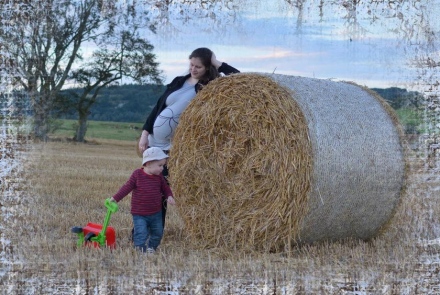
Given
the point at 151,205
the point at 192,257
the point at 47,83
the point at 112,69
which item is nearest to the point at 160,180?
the point at 151,205

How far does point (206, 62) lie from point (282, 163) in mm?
1207

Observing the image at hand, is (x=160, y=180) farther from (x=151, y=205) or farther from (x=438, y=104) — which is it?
(x=438, y=104)

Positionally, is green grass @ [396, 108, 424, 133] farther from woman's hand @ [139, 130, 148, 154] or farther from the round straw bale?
woman's hand @ [139, 130, 148, 154]

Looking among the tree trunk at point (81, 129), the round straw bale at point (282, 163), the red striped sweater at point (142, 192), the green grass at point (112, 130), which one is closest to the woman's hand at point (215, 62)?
the round straw bale at point (282, 163)

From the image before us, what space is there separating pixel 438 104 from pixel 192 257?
2.54m

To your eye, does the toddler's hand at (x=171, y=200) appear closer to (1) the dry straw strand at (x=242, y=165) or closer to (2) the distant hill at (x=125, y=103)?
(1) the dry straw strand at (x=242, y=165)

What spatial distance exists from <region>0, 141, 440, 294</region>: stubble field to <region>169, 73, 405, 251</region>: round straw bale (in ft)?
0.71

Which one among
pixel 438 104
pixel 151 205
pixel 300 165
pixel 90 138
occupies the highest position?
pixel 438 104

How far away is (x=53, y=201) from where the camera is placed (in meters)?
8.05

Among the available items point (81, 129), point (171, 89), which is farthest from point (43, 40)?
point (81, 129)

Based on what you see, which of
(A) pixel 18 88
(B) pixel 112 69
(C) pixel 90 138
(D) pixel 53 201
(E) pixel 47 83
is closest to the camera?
(A) pixel 18 88

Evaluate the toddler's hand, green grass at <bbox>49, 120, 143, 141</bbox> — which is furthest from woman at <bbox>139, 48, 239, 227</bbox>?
green grass at <bbox>49, 120, 143, 141</bbox>

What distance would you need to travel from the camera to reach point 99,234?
545 centimetres

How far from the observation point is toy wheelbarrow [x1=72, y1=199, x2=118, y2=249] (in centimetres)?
543
